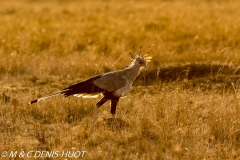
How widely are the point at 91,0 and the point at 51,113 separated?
25.1 m

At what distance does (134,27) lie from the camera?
15.7 metres

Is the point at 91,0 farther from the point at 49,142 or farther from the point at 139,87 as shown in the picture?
the point at 49,142

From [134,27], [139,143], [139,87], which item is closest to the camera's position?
[139,143]

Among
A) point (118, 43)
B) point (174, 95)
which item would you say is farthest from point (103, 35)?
point (174, 95)

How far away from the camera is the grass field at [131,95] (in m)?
5.68

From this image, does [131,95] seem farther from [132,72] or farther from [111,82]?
[111,82]

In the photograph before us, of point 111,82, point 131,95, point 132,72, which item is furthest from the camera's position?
point 131,95

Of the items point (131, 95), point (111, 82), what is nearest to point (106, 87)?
point (111, 82)

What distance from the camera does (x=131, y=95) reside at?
26.2 ft

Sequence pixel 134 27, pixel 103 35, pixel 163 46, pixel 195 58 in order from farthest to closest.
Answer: pixel 134 27 < pixel 103 35 < pixel 163 46 < pixel 195 58

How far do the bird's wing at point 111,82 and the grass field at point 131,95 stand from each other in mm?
554

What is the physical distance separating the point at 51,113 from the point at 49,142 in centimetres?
123

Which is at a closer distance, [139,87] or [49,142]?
[49,142]

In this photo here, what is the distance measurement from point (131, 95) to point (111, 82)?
7.63 feet
